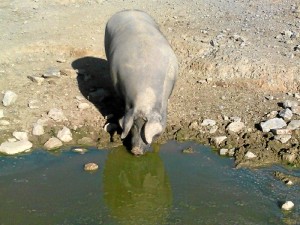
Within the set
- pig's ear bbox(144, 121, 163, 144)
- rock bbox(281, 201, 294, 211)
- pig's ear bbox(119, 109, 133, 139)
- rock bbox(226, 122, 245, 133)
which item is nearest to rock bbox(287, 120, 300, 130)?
rock bbox(226, 122, 245, 133)

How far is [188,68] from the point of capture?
11.0 meters

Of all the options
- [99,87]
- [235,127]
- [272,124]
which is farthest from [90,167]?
[272,124]

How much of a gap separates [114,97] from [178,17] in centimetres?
451

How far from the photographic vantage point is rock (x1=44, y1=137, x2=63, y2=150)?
8570 millimetres

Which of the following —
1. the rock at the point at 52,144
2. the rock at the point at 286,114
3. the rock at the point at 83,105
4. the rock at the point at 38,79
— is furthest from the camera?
the rock at the point at 38,79

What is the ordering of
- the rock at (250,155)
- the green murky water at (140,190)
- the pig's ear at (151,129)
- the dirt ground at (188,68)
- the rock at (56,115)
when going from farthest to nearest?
the rock at (56,115) → the dirt ground at (188,68) → the rock at (250,155) → the pig's ear at (151,129) → the green murky water at (140,190)

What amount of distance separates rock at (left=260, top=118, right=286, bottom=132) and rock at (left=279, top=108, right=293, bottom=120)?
0.12 m

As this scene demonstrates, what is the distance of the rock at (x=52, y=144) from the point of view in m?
8.57

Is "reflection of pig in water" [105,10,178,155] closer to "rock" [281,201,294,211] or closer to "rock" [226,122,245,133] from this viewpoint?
"rock" [226,122,245,133]

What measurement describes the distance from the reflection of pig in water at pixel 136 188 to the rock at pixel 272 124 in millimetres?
1843

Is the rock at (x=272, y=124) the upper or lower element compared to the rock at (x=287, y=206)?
lower

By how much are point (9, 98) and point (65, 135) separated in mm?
1677

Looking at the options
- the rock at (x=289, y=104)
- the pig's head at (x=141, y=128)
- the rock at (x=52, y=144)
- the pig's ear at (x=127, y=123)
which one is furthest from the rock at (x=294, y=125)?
the rock at (x=52, y=144)

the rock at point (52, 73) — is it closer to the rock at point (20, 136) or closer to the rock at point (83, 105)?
the rock at point (83, 105)
